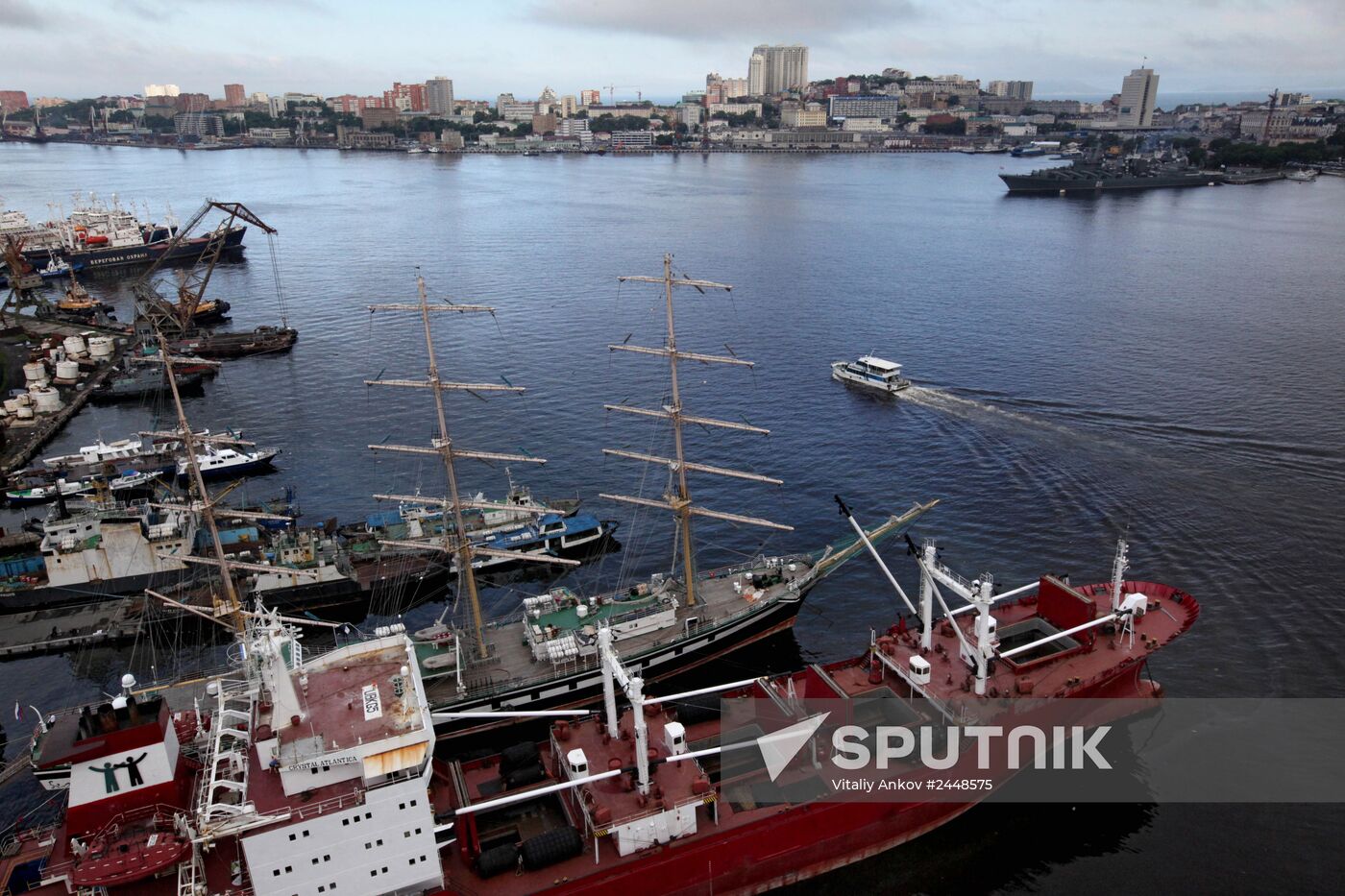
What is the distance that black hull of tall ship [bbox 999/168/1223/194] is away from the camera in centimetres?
17988

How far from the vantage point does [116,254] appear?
123625 mm

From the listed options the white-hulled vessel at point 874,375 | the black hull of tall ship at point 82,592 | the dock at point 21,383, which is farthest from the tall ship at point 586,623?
the dock at point 21,383

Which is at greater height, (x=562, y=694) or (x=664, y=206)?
(x=664, y=206)

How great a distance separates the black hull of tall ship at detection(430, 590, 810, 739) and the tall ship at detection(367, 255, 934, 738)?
5 centimetres

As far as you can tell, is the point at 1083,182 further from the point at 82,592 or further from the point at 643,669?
the point at 82,592

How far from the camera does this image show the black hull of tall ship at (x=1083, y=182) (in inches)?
7082

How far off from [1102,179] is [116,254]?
616ft

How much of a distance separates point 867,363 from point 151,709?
57262 millimetres

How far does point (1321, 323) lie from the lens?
8081cm

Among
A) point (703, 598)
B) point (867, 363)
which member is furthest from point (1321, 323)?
point (703, 598)

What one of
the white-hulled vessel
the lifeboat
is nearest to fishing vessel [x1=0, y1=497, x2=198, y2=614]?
the lifeboat

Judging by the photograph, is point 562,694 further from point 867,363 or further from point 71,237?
point 71,237

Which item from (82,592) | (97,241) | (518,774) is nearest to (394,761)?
(518,774)

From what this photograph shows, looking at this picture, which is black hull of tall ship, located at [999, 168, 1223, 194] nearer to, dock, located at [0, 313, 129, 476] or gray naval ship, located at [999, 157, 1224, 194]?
gray naval ship, located at [999, 157, 1224, 194]
